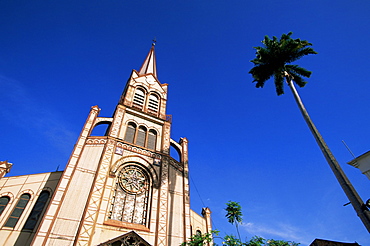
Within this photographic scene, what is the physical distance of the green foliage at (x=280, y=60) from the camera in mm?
16844

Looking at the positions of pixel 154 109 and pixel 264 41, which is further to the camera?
pixel 154 109

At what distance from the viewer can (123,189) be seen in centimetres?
1791

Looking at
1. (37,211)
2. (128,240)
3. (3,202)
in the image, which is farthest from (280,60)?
(3,202)

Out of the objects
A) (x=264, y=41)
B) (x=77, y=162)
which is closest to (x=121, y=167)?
(x=77, y=162)

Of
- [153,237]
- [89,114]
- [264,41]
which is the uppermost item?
[264,41]

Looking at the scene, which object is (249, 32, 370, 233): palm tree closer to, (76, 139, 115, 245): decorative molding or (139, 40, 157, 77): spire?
(76, 139, 115, 245): decorative molding

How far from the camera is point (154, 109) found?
2767 centimetres

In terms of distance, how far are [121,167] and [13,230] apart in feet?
27.7

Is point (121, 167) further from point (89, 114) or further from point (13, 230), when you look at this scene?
point (13, 230)

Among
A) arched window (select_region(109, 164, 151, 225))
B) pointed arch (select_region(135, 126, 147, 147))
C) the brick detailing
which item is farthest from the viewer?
pointed arch (select_region(135, 126, 147, 147))

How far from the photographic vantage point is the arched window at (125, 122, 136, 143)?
22.2 m

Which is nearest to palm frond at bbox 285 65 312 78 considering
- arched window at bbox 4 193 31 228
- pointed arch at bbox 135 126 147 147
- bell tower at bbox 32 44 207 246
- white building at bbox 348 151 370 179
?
white building at bbox 348 151 370 179

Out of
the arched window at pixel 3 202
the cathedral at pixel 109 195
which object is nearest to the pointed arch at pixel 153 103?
the cathedral at pixel 109 195

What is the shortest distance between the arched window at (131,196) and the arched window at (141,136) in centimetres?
332
